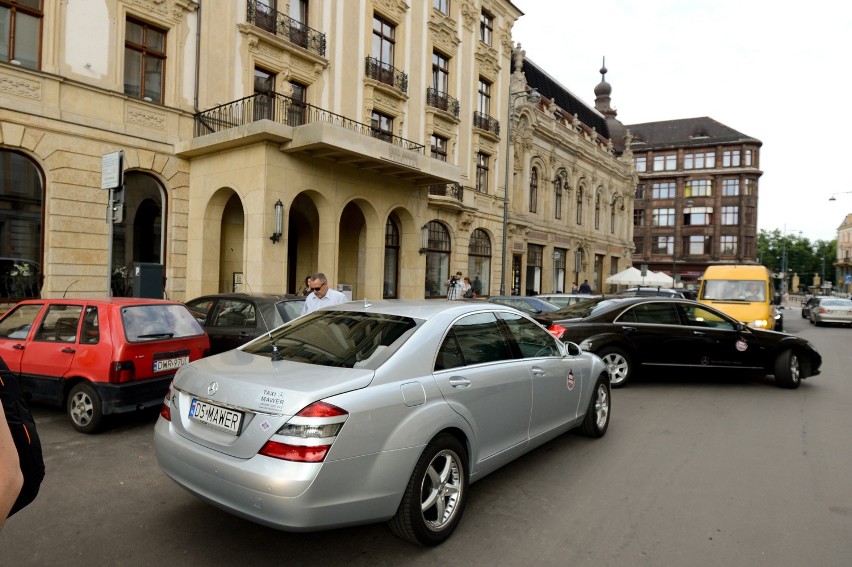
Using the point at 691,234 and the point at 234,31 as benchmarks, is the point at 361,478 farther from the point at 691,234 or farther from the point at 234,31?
the point at 691,234

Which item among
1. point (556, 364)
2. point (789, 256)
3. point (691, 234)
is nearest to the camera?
point (556, 364)

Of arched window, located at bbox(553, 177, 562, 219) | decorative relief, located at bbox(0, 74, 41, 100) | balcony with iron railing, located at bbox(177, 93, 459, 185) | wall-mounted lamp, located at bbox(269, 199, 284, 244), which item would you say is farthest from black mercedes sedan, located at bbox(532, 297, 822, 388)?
arched window, located at bbox(553, 177, 562, 219)

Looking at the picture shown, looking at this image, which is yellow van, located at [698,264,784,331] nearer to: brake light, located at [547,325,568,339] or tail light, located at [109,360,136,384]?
brake light, located at [547,325,568,339]

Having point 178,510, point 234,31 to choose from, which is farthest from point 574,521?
point 234,31

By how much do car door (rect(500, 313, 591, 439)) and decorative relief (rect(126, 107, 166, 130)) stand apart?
13.0m

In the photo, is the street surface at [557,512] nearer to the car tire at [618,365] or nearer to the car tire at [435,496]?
the car tire at [435,496]

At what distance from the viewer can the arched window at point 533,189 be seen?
31.2m

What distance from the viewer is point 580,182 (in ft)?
122

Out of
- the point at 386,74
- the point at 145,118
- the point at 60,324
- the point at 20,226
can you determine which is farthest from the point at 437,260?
the point at 60,324

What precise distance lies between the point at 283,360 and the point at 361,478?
105cm

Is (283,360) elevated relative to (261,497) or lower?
elevated

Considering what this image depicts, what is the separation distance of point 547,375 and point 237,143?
12.0m

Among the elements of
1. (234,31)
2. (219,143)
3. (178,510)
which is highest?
(234,31)

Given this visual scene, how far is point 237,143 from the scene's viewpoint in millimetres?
13969
